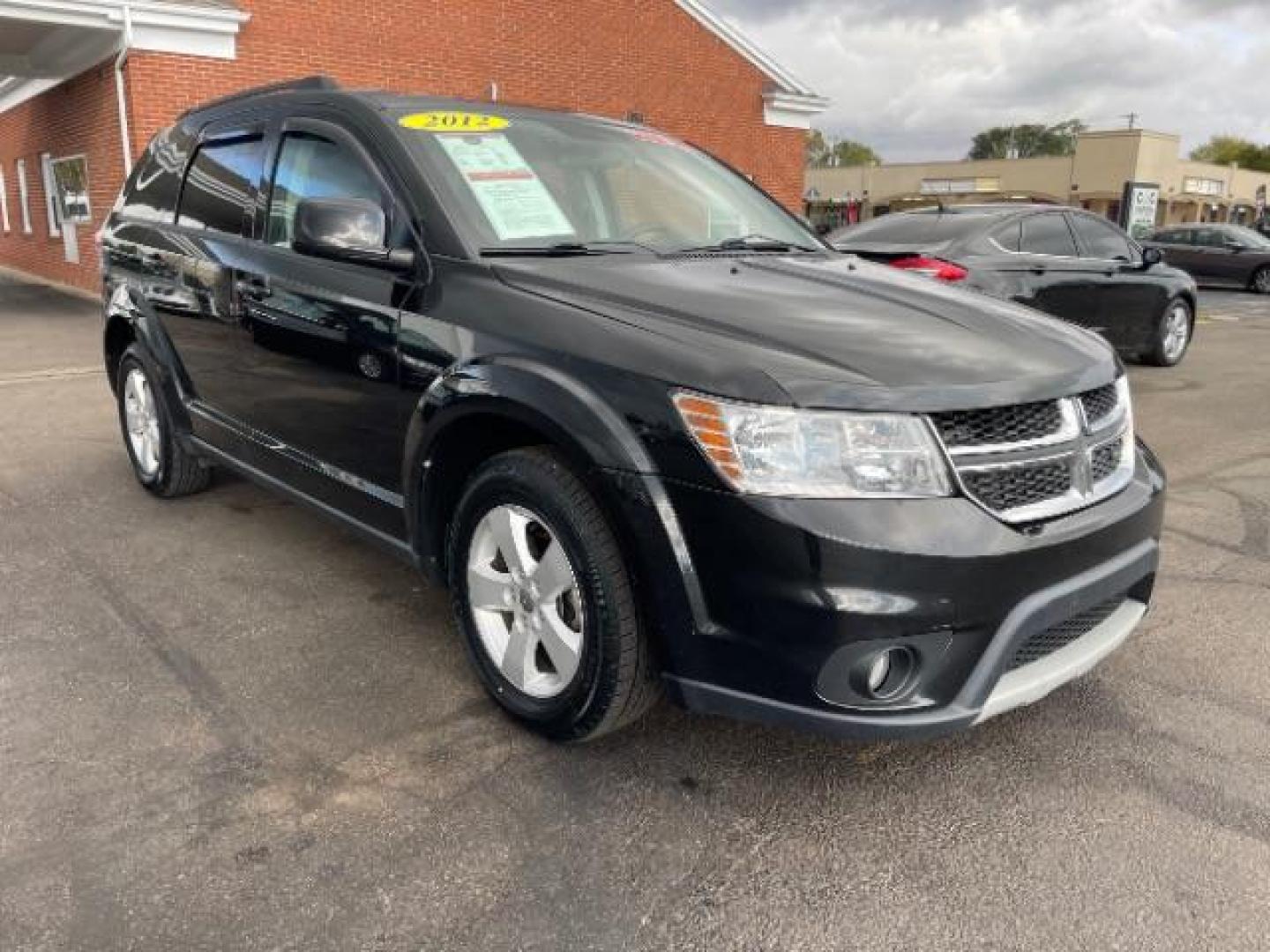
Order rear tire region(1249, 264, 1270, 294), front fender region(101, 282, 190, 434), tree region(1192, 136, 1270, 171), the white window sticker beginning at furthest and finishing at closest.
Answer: tree region(1192, 136, 1270, 171), rear tire region(1249, 264, 1270, 294), front fender region(101, 282, 190, 434), the white window sticker

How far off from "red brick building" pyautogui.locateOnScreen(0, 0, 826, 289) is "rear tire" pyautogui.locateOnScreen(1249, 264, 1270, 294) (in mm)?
9724

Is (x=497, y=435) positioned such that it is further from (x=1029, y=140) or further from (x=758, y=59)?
(x=1029, y=140)

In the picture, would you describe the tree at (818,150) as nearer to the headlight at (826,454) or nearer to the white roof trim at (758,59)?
the white roof trim at (758,59)

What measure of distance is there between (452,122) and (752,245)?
109cm

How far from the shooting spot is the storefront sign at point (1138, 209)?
26.3 meters

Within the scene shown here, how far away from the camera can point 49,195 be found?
16.9 metres

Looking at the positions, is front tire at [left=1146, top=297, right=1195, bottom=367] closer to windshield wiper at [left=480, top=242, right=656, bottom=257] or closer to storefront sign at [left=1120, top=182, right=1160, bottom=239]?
windshield wiper at [left=480, top=242, right=656, bottom=257]

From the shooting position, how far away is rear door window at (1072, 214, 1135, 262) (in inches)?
333

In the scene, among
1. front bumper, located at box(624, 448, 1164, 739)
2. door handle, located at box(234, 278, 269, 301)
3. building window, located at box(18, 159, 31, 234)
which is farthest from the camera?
building window, located at box(18, 159, 31, 234)

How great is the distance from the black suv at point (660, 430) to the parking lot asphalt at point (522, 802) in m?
0.32

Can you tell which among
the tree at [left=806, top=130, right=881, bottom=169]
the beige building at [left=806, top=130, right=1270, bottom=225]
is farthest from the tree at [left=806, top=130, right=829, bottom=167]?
the beige building at [left=806, top=130, right=1270, bottom=225]

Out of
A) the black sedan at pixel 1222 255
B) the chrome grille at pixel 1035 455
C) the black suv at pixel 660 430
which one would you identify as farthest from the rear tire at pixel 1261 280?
the chrome grille at pixel 1035 455

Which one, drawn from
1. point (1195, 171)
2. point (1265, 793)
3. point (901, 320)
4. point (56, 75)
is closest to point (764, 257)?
point (901, 320)

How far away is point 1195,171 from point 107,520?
57.3 metres
